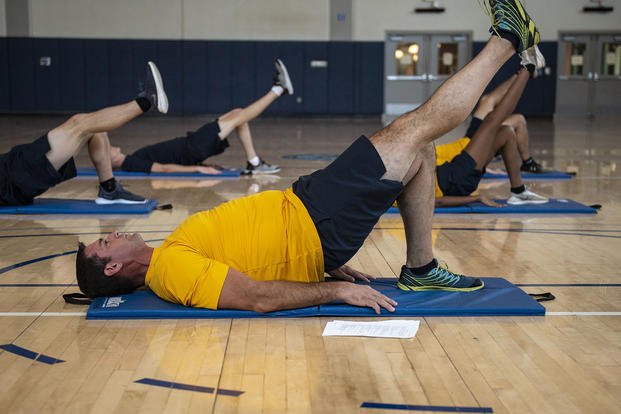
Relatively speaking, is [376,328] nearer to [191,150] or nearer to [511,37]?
[511,37]

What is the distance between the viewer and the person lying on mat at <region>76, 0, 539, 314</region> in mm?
3348

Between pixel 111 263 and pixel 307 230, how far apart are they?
2.73 feet

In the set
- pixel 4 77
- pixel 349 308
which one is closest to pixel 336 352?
pixel 349 308

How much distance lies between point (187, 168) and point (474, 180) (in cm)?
372

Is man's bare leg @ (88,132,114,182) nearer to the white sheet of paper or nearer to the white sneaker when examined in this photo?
the white sneaker

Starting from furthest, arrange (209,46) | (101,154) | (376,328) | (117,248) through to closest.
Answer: (209,46) → (101,154) → (117,248) → (376,328)

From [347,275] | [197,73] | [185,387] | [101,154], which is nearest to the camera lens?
[185,387]

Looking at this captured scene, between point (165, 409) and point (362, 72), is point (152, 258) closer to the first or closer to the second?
point (165, 409)

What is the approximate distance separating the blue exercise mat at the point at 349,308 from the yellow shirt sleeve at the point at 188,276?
0.25 ft

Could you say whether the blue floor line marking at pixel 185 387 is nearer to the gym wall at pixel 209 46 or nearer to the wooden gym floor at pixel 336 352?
the wooden gym floor at pixel 336 352

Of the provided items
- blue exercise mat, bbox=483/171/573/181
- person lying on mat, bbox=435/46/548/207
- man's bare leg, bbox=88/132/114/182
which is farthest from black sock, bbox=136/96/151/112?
blue exercise mat, bbox=483/171/573/181

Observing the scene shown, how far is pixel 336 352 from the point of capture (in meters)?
3.05

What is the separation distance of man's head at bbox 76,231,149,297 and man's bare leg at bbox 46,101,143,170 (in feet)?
8.90

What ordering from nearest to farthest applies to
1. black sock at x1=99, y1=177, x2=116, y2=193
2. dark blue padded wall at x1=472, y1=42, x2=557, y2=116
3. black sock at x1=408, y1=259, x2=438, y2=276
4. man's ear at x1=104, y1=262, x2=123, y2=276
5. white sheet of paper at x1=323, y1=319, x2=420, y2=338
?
white sheet of paper at x1=323, y1=319, x2=420, y2=338, man's ear at x1=104, y1=262, x2=123, y2=276, black sock at x1=408, y1=259, x2=438, y2=276, black sock at x1=99, y1=177, x2=116, y2=193, dark blue padded wall at x1=472, y1=42, x2=557, y2=116
